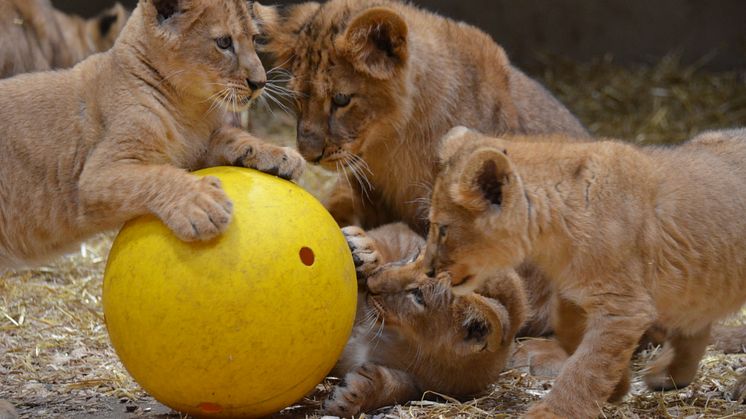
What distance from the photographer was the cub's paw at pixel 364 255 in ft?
16.3

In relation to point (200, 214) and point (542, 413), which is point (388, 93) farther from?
point (542, 413)

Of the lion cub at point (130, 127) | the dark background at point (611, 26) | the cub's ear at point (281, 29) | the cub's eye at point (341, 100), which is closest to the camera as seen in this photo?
the lion cub at point (130, 127)

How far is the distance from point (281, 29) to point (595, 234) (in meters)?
2.27

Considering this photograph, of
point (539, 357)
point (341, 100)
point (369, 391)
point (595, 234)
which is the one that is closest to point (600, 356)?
point (595, 234)

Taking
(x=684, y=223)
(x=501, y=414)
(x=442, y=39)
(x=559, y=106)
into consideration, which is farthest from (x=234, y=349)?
(x=559, y=106)

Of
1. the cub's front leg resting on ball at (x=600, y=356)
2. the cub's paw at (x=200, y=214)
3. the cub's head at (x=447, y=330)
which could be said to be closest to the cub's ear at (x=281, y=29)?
the cub's head at (x=447, y=330)

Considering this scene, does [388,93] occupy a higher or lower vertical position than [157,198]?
higher

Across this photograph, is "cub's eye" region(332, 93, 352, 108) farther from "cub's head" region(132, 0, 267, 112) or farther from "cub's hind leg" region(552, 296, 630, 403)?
"cub's hind leg" region(552, 296, 630, 403)

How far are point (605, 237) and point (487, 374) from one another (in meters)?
1.06

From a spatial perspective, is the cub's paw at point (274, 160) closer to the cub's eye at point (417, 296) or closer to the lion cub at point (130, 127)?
the lion cub at point (130, 127)

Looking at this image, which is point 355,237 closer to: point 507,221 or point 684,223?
point 507,221

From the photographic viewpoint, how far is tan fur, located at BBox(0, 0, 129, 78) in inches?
313

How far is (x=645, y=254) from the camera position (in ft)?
14.1

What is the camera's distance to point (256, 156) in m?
4.58
